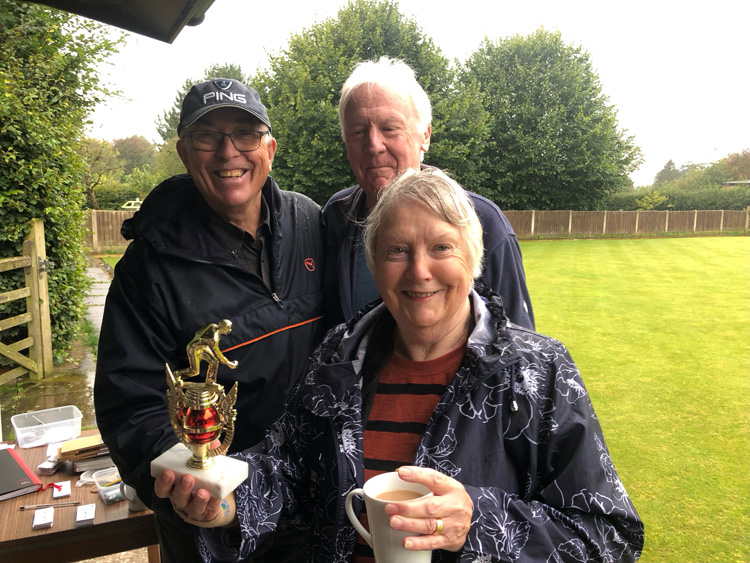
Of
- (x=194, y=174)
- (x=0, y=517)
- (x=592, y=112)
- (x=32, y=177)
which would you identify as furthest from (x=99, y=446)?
(x=592, y=112)

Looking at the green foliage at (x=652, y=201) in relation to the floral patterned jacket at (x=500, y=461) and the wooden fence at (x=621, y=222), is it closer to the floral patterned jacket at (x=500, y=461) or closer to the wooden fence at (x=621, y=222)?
the wooden fence at (x=621, y=222)

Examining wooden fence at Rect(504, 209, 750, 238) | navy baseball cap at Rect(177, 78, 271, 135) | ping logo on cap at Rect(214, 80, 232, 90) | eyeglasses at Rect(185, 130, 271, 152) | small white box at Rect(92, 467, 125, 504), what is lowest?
small white box at Rect(92, 467, 125, 504)

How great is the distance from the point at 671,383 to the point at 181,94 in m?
47.7

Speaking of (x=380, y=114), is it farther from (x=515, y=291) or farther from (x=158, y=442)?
(x=158, y=442)

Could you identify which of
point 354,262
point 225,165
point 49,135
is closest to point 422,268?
point 354,262

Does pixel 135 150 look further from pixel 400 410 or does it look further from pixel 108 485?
pixel 400 410

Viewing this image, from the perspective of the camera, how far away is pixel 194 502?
1.59m

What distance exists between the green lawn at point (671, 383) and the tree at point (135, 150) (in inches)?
1968

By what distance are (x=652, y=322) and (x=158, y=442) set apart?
1088 cm

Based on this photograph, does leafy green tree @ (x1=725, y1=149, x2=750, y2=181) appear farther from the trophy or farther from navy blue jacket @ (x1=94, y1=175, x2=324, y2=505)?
the trophy

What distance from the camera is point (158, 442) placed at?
191 cm

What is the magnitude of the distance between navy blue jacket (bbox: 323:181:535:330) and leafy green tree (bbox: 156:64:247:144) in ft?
127

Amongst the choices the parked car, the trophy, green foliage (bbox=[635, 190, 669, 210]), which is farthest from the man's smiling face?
green foliage (bbox=[635, 190, 669, 210])

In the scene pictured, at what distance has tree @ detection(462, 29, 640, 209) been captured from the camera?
29.4m
